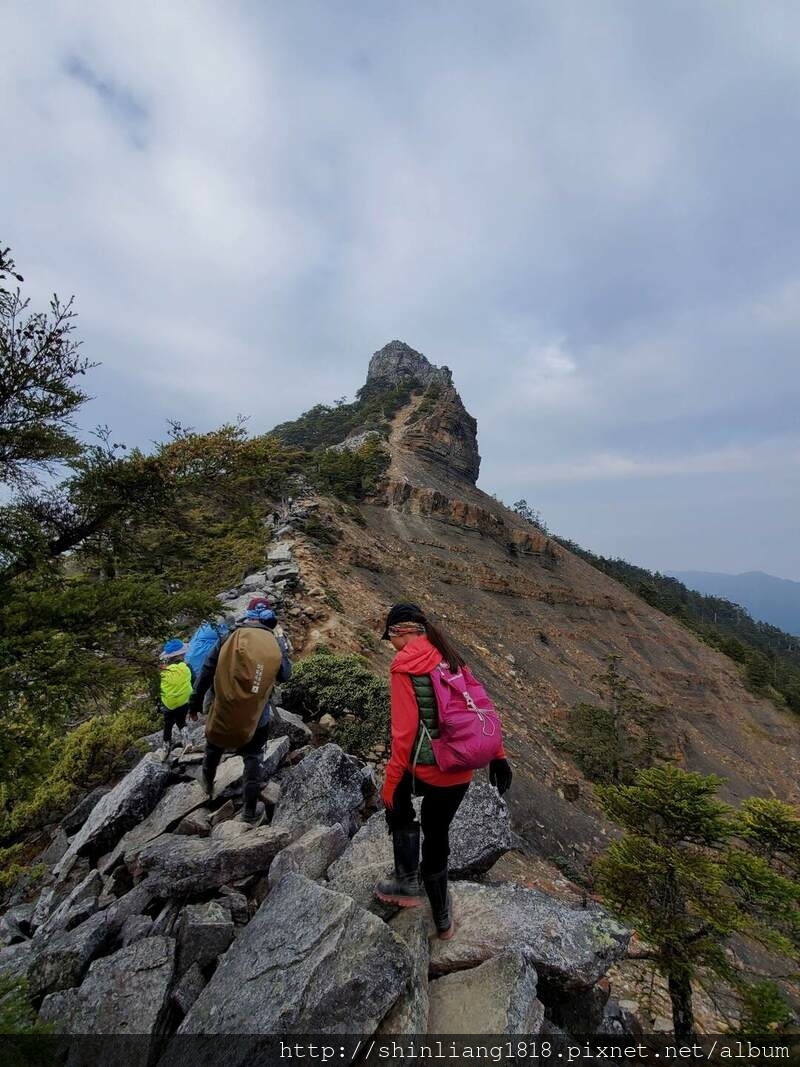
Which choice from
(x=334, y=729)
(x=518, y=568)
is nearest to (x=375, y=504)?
(x=518, y=568)

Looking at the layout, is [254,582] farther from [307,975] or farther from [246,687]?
[307,975]

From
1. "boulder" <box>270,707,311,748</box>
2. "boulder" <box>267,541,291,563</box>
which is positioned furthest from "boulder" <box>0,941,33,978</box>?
"boulder" <box>267,541,291,563</box>

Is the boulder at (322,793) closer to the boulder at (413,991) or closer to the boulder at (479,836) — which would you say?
the boulder at (479,836)

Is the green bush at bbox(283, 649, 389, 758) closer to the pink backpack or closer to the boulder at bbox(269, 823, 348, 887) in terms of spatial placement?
the boulder at bbox(269, 823, 348, 887)

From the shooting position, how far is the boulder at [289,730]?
252 inches

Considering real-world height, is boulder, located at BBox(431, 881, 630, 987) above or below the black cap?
below

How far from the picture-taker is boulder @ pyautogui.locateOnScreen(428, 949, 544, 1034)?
8.55 ft

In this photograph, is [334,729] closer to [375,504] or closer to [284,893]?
[284,893]

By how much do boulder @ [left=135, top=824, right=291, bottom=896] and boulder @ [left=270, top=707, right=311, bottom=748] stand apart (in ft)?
7.00

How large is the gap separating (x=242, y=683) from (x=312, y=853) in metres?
1.51

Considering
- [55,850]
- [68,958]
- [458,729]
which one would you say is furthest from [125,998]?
[55,850]

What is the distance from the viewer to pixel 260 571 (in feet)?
50.0

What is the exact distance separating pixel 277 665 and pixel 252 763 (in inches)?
41.8

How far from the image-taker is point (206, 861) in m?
3.80
